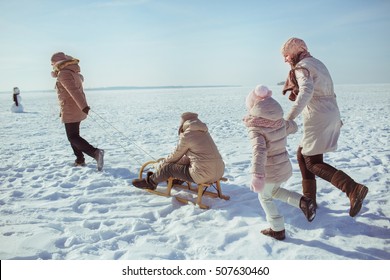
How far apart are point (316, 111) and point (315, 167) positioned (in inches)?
20.0

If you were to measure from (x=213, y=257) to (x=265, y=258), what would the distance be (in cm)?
39

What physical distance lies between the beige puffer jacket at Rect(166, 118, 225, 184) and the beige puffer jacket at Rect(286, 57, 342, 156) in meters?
0.90

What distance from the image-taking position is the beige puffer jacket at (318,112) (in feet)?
9.31

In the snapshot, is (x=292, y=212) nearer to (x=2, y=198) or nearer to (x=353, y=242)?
(x=353, y=242)

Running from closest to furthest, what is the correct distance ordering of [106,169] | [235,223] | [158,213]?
[235,223], [158,213], [106,169]

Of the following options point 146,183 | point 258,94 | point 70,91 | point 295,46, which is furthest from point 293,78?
point 70,91

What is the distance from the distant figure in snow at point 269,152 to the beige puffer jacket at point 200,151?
774mm

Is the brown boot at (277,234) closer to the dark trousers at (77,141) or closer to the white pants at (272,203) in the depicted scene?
the white pants at (272,203)

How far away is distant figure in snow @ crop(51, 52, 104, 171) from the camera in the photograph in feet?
15.9

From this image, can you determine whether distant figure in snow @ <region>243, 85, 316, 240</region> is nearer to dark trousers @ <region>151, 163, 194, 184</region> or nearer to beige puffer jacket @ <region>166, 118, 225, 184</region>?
beige puffer jacket @ <region>166, 118, 225, 184</region>

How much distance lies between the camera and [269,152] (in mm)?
2639

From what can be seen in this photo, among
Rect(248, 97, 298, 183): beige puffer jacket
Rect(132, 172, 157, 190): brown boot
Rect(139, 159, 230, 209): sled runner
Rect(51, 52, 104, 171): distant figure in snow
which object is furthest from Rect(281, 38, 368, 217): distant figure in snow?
Rect(51, 52, 104, 171): distant figure in snow

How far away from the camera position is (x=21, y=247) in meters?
2.75
